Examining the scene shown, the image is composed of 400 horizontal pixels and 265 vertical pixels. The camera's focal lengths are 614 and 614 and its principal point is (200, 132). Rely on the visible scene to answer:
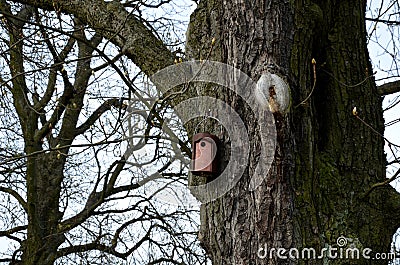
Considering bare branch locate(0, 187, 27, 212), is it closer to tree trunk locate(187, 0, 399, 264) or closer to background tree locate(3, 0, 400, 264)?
background tree locate(3, 0, 400, 264)

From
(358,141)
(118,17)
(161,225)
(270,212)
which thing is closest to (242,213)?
(270,212)

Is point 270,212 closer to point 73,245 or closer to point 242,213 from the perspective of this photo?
point 242,213

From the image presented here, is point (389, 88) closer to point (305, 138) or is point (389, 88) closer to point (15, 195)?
point (305, 138)

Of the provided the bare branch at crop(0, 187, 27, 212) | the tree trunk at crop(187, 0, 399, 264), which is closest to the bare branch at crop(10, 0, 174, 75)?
the tree trunk at crop(187, 0, 399, 264)

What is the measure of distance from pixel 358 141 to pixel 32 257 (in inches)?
166

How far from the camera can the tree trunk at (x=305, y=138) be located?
1933mm

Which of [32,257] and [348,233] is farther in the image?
[32,257]

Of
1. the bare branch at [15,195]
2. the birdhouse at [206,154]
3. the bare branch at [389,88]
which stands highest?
the bare branch at [15,195]

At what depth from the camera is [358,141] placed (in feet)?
7.73

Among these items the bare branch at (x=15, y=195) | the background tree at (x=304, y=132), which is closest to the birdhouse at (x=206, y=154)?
the background tree at (x=304, y=132)

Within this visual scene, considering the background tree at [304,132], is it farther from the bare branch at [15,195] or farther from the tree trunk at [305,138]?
the bare branch at [15,195]

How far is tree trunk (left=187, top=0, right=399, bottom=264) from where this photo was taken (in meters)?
1.93

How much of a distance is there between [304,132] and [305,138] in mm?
20

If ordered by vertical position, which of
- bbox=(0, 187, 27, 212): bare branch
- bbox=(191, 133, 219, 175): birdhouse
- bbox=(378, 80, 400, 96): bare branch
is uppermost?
bbox=(0, 187, 27, 212): bare branch
